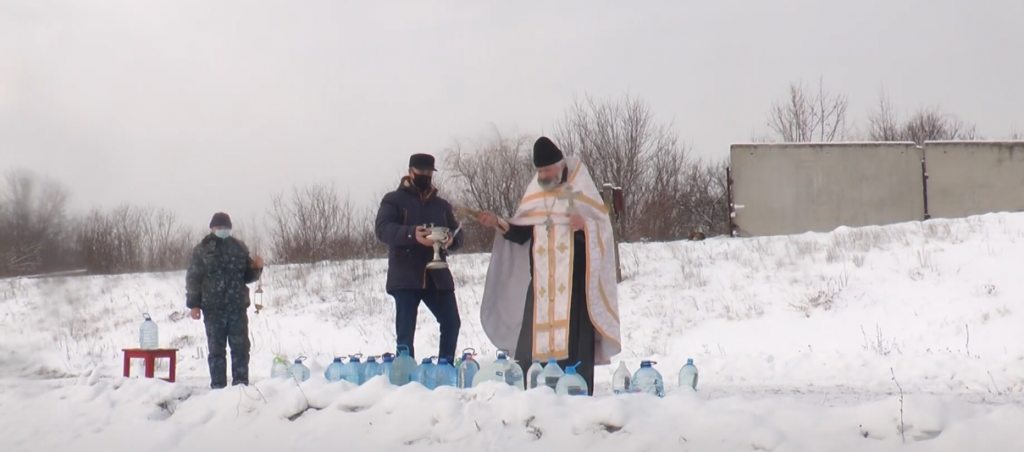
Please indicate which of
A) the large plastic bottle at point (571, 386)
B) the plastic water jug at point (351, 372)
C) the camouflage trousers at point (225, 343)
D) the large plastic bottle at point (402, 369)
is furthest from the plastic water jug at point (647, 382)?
the camouflage trousers at point (225, 343)

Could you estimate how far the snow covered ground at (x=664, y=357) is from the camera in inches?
193

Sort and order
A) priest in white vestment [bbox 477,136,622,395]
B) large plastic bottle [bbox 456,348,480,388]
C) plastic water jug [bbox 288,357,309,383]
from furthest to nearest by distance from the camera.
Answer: plastic water jug [bbox 288,357,309,383]
priest in white vestment [bbox 477,136,622,395]
large plastic bottle [bbox 456,348,480,388]

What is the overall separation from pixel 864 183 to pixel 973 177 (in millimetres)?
2748

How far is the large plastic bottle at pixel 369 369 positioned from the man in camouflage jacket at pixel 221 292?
2530mm

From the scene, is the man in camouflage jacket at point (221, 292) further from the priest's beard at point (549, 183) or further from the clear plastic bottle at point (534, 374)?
the clear plastic bottle at point (534, 374)

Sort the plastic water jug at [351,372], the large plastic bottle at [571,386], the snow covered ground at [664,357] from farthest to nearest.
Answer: the plastic water jug at [351,372] < the large plastic bottle at [571,386] < the snow covered ground at [664,357]

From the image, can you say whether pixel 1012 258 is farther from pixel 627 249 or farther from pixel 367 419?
pixel 367 419

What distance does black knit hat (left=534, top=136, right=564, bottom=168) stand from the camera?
294 inches

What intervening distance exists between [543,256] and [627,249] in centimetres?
1277

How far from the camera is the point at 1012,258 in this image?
49.0ft

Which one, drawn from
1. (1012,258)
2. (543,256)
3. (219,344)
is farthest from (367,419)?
(1012,258)

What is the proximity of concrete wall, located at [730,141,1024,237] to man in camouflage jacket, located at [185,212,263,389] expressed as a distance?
1661 centimetres

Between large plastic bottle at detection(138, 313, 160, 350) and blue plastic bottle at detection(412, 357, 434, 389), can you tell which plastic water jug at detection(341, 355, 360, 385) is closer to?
blue plastic bottle at detection(412, 357, 434, 389)

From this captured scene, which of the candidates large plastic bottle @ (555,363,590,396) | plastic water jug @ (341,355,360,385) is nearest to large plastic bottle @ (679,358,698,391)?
large plastic bottle @ (555,363,590,396)
